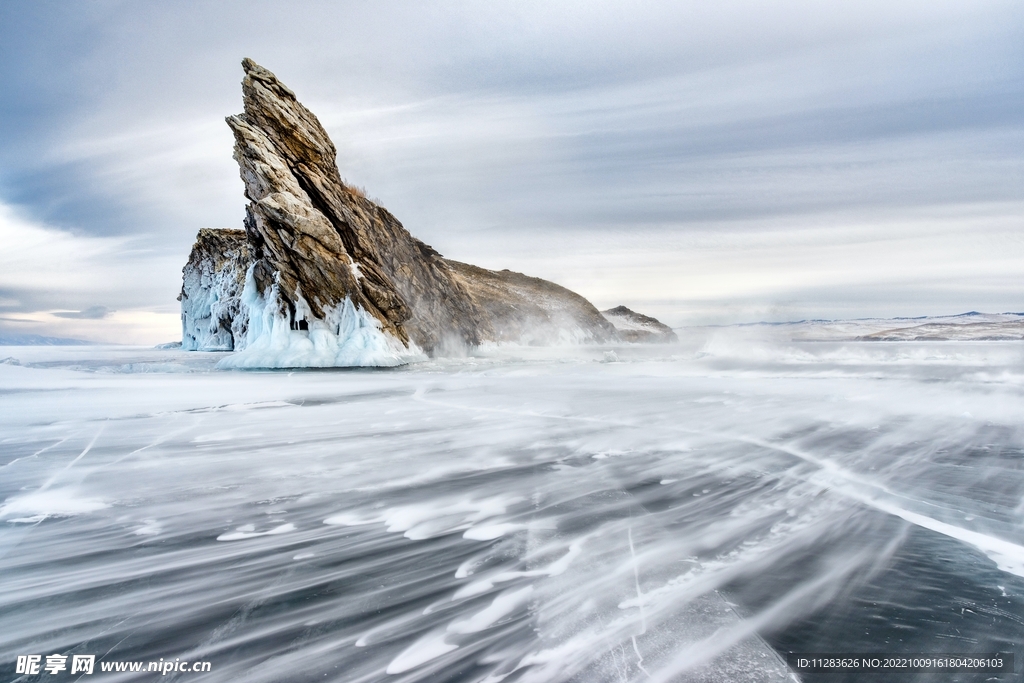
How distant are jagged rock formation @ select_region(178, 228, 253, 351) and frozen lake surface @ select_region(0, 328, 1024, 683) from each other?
48773 mm

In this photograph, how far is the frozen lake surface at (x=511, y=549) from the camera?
2562 millimetres

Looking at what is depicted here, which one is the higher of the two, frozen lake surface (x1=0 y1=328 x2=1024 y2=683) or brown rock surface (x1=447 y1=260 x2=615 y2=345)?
brown rock surface (x1=447 y1=260 x2=615 y2=345)

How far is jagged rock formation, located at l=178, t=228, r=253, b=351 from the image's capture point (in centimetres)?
5244

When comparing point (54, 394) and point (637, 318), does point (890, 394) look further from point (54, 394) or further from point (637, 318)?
point (637, 318)

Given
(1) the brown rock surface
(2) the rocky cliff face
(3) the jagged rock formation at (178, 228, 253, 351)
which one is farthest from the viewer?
(1) the brown rock surface

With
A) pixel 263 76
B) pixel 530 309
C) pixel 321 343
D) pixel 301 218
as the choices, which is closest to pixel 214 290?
pixel 263 76

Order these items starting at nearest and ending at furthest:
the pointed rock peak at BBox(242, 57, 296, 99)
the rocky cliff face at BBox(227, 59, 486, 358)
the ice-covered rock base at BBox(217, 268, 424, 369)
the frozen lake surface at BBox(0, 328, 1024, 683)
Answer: the frozen lake surface at BBox(0, 328, 1024, 683), the rocky cliff face at BBox(227, 59, 486, 358), the ice-covered rock base at BBox(217, 268, 424, 369), the pointed rock peak at BBox(242, 57, 296, 99)

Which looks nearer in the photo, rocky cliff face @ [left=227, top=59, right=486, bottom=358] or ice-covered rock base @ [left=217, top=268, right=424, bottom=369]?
rocky cliff face @ [left=227, top=59, right=486, bottom=358]

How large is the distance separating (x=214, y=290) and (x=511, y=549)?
6264 centimetres

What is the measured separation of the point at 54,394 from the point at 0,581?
13426 mm

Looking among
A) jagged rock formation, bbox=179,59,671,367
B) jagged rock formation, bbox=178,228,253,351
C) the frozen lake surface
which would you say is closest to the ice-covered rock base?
jagged rock formation, bbox=179,59,671,367

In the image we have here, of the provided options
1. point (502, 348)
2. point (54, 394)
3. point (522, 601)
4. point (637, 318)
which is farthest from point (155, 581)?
point (637, 318)

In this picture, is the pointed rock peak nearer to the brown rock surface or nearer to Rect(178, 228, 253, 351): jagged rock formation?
Rect(178, 228, 253, 351): jagged rock formation

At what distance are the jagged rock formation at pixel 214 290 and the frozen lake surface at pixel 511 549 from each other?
48.8 m
